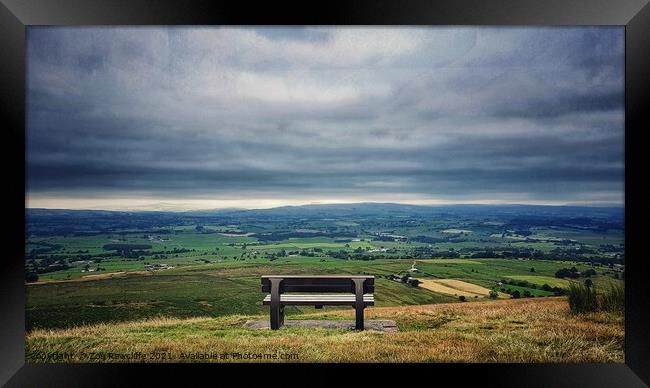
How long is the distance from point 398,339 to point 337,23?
3431 mm

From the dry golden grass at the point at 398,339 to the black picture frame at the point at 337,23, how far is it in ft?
1.38

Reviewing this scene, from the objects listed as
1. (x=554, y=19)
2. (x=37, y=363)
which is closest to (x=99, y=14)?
(x=37, y=363)

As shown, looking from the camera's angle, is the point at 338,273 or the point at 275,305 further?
the point at 338,273

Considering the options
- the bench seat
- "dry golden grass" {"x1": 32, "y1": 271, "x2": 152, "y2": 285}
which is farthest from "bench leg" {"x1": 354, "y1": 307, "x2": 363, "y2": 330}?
"dry golden grass" {"x1": 32, "y1": 271, "x2": 152, "y2": 285}

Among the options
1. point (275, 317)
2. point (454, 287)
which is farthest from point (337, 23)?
point (454, 287)

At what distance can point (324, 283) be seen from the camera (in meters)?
5.59

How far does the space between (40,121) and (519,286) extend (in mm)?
15507

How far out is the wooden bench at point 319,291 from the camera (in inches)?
217

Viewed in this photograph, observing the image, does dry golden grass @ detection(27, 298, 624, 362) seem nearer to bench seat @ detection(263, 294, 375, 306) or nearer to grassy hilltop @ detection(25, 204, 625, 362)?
grassy hilltop @ detection(25, 204, 625, 362)

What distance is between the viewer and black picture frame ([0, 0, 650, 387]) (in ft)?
11.7

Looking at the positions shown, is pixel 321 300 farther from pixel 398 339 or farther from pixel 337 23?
pixel 337 23

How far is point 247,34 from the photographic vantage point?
9.48m

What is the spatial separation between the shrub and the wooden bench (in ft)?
9.72

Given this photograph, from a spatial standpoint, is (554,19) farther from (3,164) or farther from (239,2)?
(3,164)
